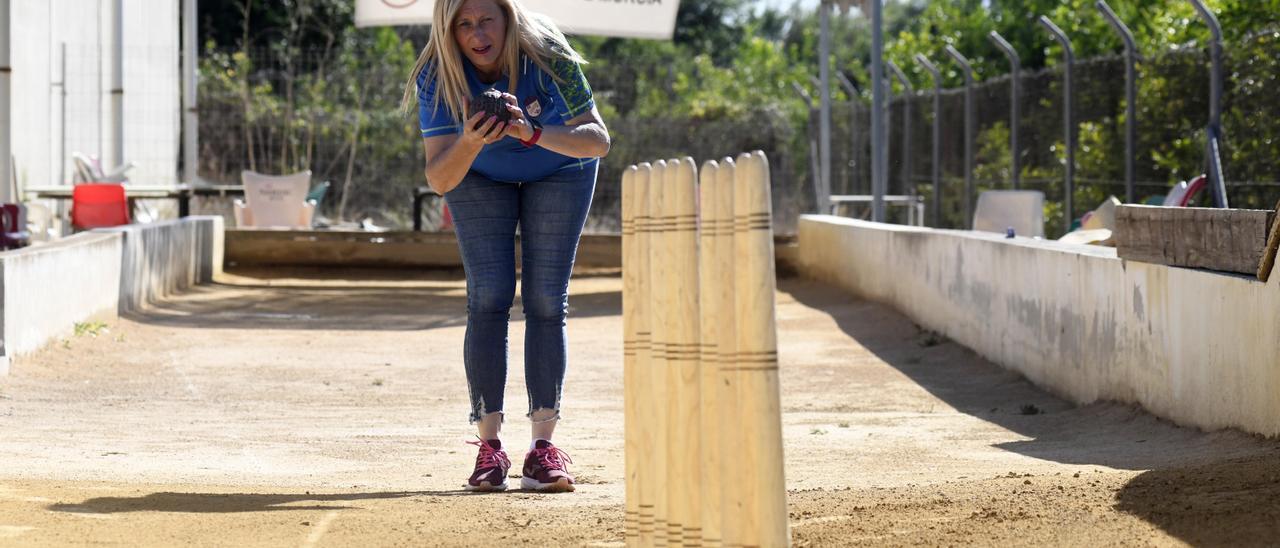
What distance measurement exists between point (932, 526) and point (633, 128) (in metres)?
18.8

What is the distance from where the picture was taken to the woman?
513 cm

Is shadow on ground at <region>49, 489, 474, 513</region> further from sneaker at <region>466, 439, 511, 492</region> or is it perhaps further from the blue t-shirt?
the blue t-shirt

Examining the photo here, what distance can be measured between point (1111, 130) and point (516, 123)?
9.42m

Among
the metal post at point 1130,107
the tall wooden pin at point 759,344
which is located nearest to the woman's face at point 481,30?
the tall wooden pin at point 759,344

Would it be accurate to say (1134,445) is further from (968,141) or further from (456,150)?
(968,141)

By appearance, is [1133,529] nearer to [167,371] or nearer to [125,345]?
[167,371]

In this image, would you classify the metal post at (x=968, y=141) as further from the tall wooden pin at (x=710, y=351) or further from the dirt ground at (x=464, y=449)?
the tall wooden pin at (x=710, y=351)

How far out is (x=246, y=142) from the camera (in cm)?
2377

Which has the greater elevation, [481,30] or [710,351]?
[481,30]

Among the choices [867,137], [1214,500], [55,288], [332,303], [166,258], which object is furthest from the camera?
[867,137]

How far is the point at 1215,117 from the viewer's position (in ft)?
35.0

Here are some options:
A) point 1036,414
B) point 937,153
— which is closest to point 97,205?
point 937,153

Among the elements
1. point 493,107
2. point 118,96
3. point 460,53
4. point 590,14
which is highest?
point 590,14

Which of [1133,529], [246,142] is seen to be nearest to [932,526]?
[1133,529]
